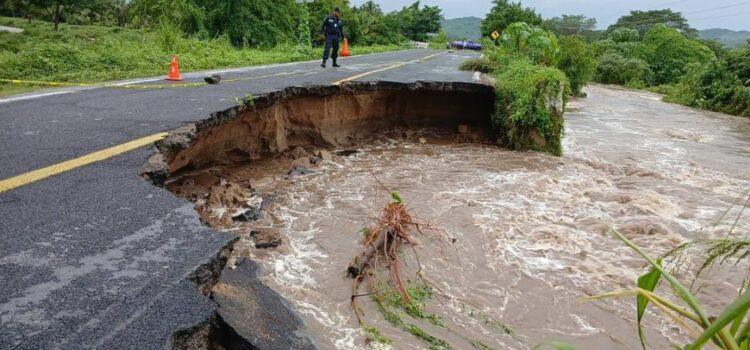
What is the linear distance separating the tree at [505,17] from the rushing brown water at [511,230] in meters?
38.4

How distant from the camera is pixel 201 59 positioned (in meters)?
13.0

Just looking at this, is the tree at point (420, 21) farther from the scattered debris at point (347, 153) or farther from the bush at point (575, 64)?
the scattered debris at point (347, 153)

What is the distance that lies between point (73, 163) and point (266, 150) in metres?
4.18

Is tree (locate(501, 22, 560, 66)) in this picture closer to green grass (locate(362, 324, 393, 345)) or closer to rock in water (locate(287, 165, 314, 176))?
rock in water (locate(287, 165, 314, 176))

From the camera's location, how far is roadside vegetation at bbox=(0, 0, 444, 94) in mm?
9478

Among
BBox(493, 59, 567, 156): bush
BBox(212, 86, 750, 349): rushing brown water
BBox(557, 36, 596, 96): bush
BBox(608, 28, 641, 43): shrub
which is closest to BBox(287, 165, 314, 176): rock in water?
BBox(212, 86, 750, 349): rushing brown water

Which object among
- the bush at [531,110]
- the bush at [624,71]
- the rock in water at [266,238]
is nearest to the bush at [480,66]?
the bush at [531,110]

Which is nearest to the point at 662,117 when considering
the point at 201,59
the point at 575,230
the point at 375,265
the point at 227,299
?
the point at 575,230

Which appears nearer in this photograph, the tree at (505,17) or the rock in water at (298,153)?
the rock in water at (298,153)

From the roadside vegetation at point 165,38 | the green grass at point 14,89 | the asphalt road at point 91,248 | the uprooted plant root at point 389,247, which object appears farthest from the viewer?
the roadside vegetation at point 165,38

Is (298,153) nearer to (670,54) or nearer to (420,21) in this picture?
(670,54)

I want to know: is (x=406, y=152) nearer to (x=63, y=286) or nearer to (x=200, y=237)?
(x=200, y=237)

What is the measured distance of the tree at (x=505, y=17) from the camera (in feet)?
157

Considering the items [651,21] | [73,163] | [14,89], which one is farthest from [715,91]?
[651,21]
